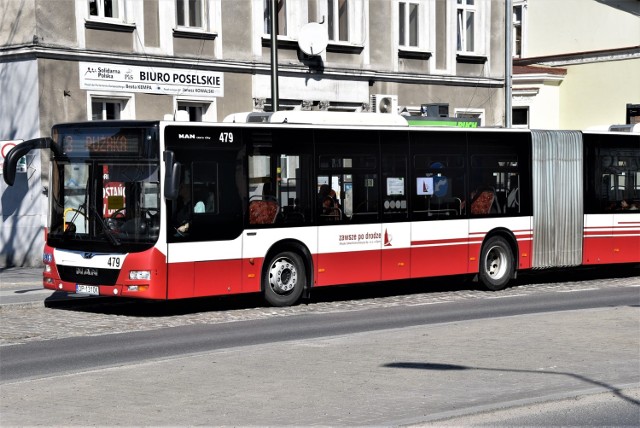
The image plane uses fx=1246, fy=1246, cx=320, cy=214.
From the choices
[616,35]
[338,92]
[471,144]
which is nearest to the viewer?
[471,144]

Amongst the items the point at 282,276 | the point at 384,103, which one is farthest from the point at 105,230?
the point at 384,103

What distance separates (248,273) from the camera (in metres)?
18.3

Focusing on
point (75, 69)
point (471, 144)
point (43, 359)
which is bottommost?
point (43, 359)

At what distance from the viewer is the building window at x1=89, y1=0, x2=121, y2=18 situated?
87.8 ft

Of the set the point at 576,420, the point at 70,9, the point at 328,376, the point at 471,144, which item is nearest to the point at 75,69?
the point at 70,9

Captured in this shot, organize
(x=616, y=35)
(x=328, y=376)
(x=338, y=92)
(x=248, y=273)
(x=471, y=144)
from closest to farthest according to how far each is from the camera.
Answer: (x=328, y=376) → (x=248, y=273) → (x=471, y=144) → (x=338, y=92) → (x=616, y=35)

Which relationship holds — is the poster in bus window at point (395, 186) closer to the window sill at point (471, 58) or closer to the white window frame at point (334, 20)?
the white window frame at point (334, 20)

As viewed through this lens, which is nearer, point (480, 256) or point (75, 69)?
point (480, 256)

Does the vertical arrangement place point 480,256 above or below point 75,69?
below

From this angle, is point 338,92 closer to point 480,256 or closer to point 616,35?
point 480,256

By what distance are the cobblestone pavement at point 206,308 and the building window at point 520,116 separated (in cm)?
2004

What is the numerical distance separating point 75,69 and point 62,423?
18.0m

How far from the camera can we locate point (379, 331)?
14883mm

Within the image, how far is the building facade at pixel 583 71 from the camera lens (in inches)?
1704
